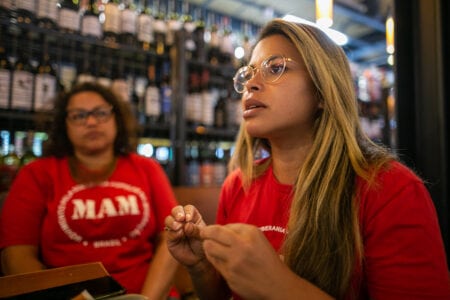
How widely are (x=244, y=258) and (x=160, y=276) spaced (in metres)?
0.86

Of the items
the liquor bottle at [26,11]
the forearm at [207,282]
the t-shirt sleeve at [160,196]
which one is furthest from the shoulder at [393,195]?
the liquor bottle at [26,11]

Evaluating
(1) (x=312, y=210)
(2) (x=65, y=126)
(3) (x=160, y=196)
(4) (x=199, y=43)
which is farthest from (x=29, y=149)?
(1) (x=312, y=210)

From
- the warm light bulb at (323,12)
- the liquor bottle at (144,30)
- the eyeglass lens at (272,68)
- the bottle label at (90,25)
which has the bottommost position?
the eyeglass lens at (272,68)

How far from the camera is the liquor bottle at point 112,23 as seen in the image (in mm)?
2186

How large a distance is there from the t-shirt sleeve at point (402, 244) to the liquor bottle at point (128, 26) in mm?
2092

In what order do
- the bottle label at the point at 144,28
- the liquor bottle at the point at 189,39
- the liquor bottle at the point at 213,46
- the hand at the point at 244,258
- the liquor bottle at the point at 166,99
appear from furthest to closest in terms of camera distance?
1. the liquor bottle at the point at 213,46
2. the liquor bottle at the point at 189,39
3. the liquor bottle at the point at 166,99
4. the bottle label at the point at 144,28
5. the hand at the point at 244,258

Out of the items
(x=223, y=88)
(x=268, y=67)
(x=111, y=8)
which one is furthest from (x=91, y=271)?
(x=223, y=88)

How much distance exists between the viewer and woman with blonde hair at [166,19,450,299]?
0.60 m

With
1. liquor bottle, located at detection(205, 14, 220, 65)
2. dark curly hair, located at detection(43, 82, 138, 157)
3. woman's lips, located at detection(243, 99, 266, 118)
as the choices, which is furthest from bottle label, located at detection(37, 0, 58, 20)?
woman's lips, located at detection(243, 99, 266, 118)

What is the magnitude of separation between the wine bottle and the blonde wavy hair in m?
1.56

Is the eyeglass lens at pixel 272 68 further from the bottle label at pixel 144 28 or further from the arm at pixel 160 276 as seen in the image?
the bottle label at pixel 144 28

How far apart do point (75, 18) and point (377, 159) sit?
79.6 inches

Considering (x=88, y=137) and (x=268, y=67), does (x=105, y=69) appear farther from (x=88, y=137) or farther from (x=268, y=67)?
(x=268, y=67)

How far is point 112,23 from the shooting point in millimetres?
2193
